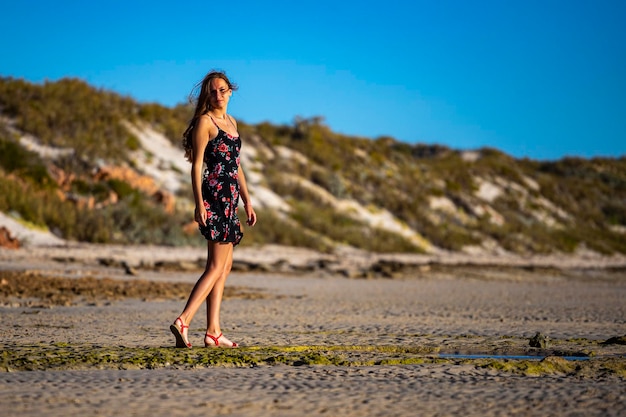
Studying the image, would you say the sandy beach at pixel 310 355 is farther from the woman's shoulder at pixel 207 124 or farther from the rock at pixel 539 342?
the woman's shoulder at pixel 207 124

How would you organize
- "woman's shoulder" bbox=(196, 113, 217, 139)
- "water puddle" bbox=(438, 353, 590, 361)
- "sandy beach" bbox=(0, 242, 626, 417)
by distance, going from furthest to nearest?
"woman's shoulder" bbox=(196, 113, 217, 139)
"water puddle" bbox=(438, 353, 590, 361)
"sandy beach" bbox=(0, 242, 626, 417)

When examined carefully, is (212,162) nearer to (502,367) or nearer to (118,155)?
(502,367)

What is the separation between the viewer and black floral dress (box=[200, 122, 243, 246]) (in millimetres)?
6215

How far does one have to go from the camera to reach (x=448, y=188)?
145 feet

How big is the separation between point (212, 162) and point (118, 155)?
21.7 m

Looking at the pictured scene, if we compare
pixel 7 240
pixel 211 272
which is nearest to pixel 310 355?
pixel 211 272

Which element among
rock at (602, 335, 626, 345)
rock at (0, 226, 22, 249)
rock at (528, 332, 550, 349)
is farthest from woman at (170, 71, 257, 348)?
rock at (0, 226, 22, 249)

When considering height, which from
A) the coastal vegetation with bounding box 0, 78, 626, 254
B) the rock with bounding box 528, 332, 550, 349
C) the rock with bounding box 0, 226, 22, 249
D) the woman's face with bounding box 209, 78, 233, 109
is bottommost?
the rock with bounding box 528, 332, 550, 349

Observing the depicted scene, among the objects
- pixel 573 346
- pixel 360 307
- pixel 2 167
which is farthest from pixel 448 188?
pixel 573 346

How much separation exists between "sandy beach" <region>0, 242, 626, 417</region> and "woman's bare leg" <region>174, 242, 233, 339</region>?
1.39ft

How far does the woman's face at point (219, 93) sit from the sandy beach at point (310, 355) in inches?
73.9

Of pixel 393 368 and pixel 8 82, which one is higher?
pixel 8 82

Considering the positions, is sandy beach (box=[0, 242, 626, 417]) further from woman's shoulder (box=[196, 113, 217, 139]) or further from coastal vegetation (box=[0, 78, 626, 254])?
coastal vegetation (box=[0, 78, 626, 254])

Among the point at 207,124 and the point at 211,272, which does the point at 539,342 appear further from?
the point at 207,124
